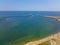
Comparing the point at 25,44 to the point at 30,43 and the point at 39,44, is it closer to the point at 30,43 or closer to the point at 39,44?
the point at 30,43

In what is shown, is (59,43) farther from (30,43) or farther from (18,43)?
(18,43)

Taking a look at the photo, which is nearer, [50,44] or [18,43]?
[50,44]

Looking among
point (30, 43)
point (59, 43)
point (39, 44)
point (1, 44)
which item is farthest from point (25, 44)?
point (59, 43)

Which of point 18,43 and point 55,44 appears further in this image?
point 18,43

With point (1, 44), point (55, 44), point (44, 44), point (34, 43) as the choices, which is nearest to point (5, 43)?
point (1, 44)

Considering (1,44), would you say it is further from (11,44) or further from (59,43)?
(59,43)

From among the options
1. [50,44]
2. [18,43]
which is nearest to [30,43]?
[18,43]

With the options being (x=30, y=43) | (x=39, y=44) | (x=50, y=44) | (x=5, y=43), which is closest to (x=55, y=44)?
(x=50, y=44)
